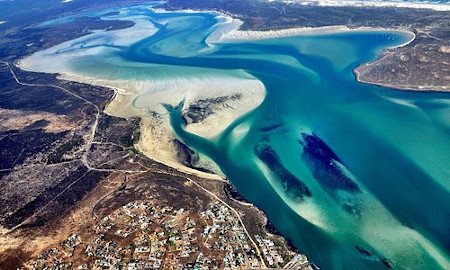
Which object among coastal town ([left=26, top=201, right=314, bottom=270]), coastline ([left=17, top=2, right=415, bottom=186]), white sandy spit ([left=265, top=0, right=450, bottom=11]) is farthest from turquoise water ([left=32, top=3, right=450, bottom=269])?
white sandy spit ([left=265, top=0, right=450, bottom=11])

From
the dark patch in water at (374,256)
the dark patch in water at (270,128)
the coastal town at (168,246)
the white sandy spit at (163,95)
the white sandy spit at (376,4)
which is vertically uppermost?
the white sandy spit at (376,4)

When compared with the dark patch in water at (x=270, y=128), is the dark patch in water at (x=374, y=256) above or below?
below

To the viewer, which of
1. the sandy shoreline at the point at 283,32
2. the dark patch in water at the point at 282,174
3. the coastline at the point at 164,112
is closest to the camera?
the dark patch in water at the point at 282,174

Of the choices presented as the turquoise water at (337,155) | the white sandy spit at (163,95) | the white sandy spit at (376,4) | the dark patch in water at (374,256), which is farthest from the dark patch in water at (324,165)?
the white sandy spit at (376,4)

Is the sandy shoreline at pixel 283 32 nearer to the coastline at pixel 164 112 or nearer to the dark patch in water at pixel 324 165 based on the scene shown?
the coastline at pixel 164 112

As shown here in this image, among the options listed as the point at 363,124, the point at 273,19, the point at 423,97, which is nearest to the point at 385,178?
the point at 363,124

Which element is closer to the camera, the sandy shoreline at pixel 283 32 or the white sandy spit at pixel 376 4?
the sandy shoreline at pixel 283 32

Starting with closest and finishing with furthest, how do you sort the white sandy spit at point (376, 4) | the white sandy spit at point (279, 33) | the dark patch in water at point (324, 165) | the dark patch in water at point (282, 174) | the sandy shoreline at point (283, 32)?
the dark patch in water at point (282, 174)
the dark patch in water at point (324, 165)
the sandy shoreline at point (283, 32)
the white sandy spit at point (279, 33)
the white sandy spit at point (376, 4)

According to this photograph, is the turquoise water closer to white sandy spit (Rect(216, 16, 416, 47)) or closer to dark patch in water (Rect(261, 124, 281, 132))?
dark patch in water (Rect(261, 124, 281, 132))
